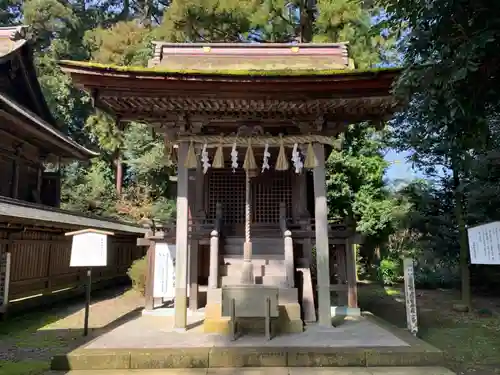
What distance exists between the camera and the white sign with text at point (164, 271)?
9367 millimetres

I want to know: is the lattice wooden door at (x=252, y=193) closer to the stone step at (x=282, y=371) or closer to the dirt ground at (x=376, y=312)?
the dirt ground at (x=376, y=312)

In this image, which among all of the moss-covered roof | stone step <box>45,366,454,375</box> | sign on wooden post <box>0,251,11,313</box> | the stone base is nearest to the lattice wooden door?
the stone base

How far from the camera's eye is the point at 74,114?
2956 centimetres

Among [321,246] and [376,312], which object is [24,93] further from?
[376,312]

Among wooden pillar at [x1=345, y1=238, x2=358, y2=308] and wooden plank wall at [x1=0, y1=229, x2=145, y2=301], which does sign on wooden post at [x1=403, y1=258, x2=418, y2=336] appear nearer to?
wooden pillar at [x1=345, y1=238, x2=358, y2=308]

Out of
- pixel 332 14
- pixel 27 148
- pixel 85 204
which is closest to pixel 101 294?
pixel 27 148

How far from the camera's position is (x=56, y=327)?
30.1 ft

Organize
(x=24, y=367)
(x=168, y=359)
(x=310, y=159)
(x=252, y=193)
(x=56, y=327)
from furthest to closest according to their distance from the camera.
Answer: (x=252, y=193), (x=56, y=327), (x=310, y=159), (x=24, y=367), (x=168, y=359)

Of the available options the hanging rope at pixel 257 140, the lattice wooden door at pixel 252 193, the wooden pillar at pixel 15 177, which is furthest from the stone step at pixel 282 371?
→ the wooden pillar at pixel 15 177

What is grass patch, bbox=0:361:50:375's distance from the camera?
566 cm

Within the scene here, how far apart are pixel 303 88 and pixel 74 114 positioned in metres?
26.2

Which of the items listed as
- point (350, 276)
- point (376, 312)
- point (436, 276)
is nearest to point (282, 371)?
point (350, 276)

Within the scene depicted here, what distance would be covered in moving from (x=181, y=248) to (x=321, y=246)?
2.63 metres

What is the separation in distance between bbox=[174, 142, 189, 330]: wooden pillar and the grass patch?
224 centimetres
